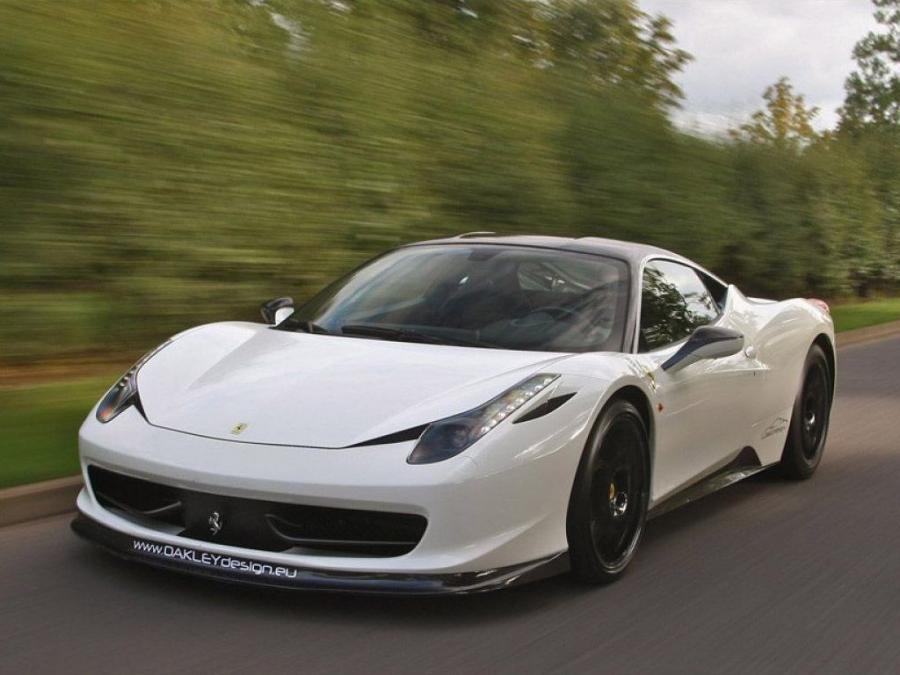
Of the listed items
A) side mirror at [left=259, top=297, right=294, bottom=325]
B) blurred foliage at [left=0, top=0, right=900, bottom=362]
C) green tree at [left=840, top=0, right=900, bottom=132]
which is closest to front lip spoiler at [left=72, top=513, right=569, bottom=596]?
side mirror at [left=259, top=297, right=294, bottom=325]

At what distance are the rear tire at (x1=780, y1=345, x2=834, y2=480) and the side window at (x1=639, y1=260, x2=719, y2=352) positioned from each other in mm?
949

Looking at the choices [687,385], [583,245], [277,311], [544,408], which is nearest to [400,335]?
[277,311]

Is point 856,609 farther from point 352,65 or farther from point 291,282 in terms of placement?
point 352,65

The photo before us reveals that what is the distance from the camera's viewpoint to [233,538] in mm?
4246

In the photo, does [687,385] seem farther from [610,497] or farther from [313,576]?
[313,576]

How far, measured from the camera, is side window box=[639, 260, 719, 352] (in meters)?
5.67

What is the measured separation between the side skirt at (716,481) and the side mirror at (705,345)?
22.6 inches

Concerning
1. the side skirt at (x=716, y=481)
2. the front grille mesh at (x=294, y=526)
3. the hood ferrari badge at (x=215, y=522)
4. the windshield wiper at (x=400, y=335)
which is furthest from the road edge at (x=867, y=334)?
the hood ferrari badge at (x=215, y=522)

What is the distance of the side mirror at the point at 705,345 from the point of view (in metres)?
5.54

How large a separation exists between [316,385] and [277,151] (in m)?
5.85

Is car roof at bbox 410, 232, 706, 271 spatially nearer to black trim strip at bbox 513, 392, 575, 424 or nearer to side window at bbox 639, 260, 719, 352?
side window at bbox 639, 260, 719, 352

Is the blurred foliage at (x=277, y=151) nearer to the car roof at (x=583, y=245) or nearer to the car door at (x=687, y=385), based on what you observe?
the car roof at (x=583, y=245)

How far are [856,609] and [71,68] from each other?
619 centimetres

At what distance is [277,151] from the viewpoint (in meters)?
10.2
